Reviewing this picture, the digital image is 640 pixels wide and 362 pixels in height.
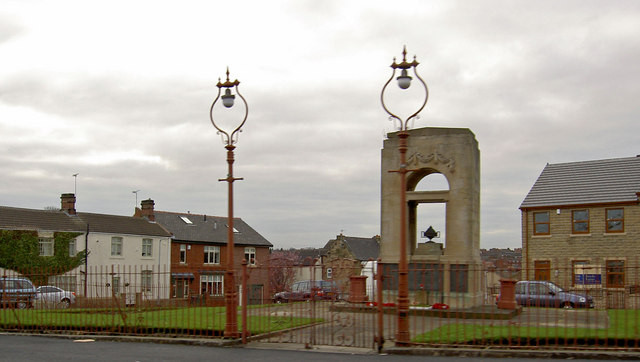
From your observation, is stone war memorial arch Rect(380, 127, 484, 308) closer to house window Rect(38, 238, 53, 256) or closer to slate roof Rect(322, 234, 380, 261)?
house window Rect(38, 238, 53, 256)

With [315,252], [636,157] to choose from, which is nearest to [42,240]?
[636,157]

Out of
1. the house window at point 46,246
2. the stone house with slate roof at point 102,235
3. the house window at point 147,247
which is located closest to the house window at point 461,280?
the stone house with slate roof at point 102,235

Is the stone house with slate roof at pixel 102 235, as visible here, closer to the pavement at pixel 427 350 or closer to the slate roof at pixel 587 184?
the slate roof at pixel 587 184

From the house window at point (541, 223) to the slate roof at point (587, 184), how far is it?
0.69 metres

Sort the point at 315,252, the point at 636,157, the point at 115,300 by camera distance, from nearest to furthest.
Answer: the point at 115,300 < the point at 636,157 < the point at 315,252

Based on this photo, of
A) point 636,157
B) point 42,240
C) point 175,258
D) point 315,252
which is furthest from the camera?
point 315,252

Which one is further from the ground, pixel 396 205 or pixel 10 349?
pixel 396 205

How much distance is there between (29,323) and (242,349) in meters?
7.34

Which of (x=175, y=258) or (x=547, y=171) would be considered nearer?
(x=547, y=171)

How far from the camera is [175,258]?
63781 millimetres

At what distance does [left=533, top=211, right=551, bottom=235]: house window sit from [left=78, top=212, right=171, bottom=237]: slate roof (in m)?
34.4

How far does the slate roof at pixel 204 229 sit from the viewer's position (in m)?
65.7

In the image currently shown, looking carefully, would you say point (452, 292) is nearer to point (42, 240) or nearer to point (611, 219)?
point (611, 219)

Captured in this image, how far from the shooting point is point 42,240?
172 feet
